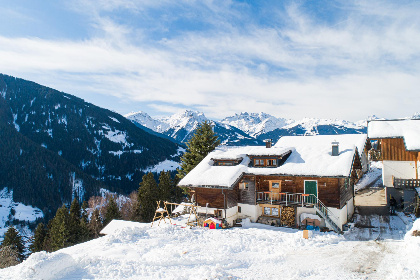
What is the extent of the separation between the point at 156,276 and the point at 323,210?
16.2 meters

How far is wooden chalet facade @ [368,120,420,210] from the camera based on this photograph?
25891mm

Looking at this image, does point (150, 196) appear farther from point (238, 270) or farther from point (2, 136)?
point (2, 136)

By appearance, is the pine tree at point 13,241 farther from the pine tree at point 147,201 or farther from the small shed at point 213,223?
the small shed at point 213,223

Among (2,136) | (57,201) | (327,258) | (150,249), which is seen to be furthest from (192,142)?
(2,136)

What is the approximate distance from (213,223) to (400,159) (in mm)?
21282

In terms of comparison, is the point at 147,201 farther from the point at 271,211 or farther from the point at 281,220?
the point at 281,220

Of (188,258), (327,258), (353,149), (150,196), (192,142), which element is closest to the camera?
(188,258)

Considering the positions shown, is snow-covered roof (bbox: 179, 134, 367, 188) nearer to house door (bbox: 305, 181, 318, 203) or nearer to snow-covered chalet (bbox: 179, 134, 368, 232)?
snow-covered chalet (bbox: 179, 134, 368, 232)

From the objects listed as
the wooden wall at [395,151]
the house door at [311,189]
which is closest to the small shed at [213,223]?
the house door at [311,189]

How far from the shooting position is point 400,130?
95.1 feet

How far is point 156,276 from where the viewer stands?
13.0 metres

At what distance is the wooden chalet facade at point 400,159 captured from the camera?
25891 mm

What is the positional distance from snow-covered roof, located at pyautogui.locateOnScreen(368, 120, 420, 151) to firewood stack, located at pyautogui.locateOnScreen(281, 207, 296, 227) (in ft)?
41.5

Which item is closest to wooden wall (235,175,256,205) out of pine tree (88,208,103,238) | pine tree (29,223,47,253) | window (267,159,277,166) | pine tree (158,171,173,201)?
window (267,159,277,166)
